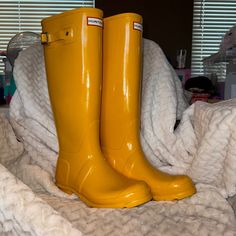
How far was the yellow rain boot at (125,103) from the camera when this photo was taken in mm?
789

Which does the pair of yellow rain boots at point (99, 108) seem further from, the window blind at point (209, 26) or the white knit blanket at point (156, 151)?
the window blind at point (209, 26)

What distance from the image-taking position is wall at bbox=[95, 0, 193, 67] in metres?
2.19

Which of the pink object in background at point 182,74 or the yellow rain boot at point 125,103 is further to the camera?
the pink object in background at point 182,74

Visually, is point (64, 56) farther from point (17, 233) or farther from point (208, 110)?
point (17, 233)

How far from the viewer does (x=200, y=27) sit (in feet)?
7.84

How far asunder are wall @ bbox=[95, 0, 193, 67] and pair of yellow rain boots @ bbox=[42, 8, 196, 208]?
1.46m

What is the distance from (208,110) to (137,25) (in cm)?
29

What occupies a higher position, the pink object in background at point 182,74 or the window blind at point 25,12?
the window blind at point 25,12

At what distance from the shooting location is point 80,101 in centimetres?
77

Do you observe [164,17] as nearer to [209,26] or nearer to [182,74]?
[209,26]

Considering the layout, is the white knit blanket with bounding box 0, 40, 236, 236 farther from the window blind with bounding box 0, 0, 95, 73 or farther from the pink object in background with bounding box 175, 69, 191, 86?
the window blind with bounding box 0, 0, 95, 73

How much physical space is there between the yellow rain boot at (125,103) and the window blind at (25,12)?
169 cm

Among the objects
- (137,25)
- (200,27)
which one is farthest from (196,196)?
(200,27)

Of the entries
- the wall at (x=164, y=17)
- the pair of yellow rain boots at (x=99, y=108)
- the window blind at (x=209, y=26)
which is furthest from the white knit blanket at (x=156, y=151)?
the window blind at (x=209, y=26)
